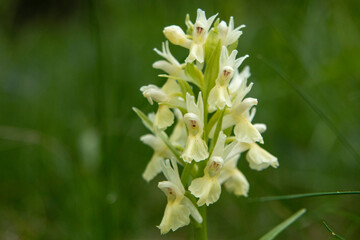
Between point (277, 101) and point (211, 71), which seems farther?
point (277, 101)

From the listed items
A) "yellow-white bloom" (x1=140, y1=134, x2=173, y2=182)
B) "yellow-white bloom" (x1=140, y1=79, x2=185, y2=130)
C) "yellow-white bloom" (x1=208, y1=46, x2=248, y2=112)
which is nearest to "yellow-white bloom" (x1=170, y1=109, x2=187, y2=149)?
"yellow-white bloom" (x1=140, y1=134, x2=173, y2=182)

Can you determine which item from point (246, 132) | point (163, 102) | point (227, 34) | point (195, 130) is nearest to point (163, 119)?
point (163, 102)

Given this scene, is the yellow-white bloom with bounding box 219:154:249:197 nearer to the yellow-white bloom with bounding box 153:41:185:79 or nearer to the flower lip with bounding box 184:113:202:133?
the flower lip with bounding box 184:113:202:133

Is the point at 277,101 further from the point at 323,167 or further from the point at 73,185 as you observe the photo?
the point at 73,185

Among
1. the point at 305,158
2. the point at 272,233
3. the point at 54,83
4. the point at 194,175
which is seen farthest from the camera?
the point at 54,83

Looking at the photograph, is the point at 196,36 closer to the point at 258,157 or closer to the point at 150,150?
the point at 258,157

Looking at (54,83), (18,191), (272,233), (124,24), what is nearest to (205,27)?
(272,233)
